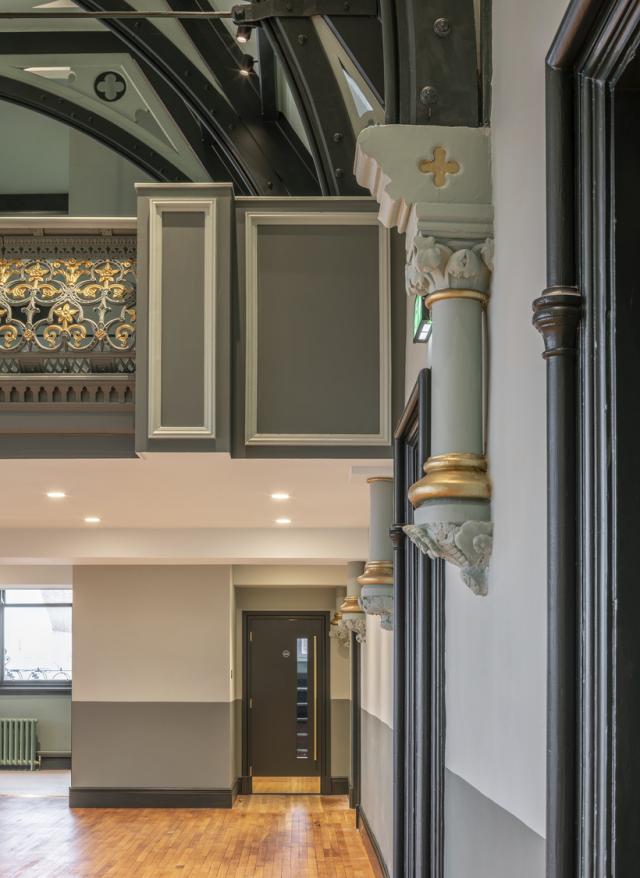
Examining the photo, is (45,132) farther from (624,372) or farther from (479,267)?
(624,372)

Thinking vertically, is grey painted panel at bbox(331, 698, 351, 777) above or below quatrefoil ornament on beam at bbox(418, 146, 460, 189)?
below

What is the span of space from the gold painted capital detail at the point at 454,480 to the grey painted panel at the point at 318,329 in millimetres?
2801

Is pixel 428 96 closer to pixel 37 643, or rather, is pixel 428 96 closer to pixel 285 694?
pixel 285 694

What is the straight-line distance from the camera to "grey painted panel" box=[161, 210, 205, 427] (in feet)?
17.1

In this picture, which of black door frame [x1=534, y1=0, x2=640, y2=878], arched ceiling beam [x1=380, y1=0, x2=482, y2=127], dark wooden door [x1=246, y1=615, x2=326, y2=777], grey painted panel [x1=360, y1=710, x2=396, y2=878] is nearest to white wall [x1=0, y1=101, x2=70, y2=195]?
grey painted panel [x1=360, y1=710, x2=396, y2=878]

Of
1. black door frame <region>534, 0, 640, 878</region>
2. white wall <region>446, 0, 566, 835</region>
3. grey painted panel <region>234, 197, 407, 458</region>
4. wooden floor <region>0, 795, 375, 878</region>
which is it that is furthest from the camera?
wooden floor <region>0, 795, 375, 878</region>

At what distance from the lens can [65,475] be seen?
250 inches

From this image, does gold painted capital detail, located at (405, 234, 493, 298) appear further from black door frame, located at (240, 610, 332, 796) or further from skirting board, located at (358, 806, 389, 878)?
black door frame, located at (240, 610, 332, 796)

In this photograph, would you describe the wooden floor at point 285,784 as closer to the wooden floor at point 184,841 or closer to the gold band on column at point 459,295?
the wooden floor at point 184,841

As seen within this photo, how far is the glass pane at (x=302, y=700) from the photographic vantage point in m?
14.2

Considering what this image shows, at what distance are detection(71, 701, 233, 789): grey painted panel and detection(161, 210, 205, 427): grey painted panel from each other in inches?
319

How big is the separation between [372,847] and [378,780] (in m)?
0.81

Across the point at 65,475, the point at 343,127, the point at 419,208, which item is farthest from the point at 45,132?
the point at 419,208

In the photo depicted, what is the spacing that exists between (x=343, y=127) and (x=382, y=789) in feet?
17.6
